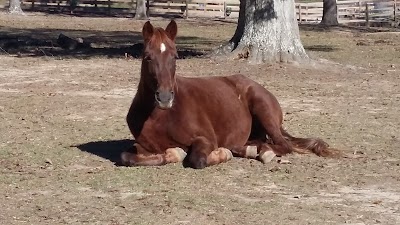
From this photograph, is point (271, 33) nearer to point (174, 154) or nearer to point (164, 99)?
point (174, 154)

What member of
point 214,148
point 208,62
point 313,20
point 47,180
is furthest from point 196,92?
point 313,20

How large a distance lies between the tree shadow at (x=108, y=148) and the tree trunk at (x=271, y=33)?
954cm

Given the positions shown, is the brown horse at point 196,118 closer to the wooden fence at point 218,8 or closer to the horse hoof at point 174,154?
the horse hoof at point 174,154

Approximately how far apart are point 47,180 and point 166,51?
164cm

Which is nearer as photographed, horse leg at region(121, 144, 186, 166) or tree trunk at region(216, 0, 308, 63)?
horse leg at region(121, 144, 186, 166)

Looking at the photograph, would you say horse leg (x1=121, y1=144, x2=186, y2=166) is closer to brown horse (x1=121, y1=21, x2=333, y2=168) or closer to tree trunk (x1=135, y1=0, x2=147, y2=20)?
brown horse (x1=121, y1=21, x2=333, y2=168)

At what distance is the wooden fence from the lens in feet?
153

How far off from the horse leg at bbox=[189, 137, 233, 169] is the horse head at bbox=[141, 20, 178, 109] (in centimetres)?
66

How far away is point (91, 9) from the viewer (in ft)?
175

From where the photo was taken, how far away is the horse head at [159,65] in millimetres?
8422

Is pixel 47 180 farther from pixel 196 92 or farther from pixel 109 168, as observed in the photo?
pixel 196 92

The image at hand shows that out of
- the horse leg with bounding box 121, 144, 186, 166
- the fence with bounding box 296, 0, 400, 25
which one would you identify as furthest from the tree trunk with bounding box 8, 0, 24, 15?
the horse leg with bounding box 121, 144, 186, 166

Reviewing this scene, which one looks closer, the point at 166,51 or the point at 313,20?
the point at 166,51

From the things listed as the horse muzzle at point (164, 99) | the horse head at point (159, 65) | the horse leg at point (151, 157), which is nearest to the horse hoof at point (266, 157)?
the horse leg at point (151, 157)
